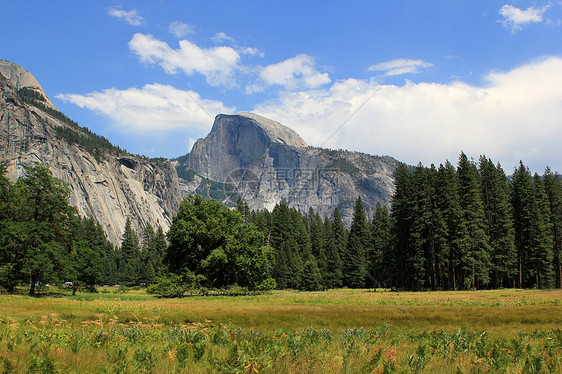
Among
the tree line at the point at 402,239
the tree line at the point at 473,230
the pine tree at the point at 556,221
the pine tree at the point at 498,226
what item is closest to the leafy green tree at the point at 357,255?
the tree line at the point at 402,239

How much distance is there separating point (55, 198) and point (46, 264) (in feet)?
33.9

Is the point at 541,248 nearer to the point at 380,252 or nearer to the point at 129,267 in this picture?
the point at 380,252

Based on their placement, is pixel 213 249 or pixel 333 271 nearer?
pixel 213 249

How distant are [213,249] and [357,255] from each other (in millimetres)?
45948

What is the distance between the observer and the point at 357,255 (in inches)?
3570

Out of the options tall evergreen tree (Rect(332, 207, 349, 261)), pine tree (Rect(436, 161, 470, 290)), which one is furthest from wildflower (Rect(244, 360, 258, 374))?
tall evergreen tree (Rect(332, 207, 349, 261))

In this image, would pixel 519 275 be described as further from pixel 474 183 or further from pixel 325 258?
pixel 325 258

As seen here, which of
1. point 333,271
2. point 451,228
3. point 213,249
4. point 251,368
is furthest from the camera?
point 333,271

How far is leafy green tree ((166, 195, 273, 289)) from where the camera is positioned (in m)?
50.8

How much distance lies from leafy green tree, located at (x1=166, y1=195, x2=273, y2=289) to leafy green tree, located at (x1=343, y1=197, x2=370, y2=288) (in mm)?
36316

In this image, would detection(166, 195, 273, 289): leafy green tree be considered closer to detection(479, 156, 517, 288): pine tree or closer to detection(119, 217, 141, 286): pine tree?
detection(479, 156, 517, 288): pine tree

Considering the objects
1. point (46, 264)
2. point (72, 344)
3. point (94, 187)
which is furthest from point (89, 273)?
point (94, 187)

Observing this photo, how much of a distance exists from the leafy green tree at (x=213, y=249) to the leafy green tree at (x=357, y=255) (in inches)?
1430

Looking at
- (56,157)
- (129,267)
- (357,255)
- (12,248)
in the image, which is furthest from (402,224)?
(56,157)
